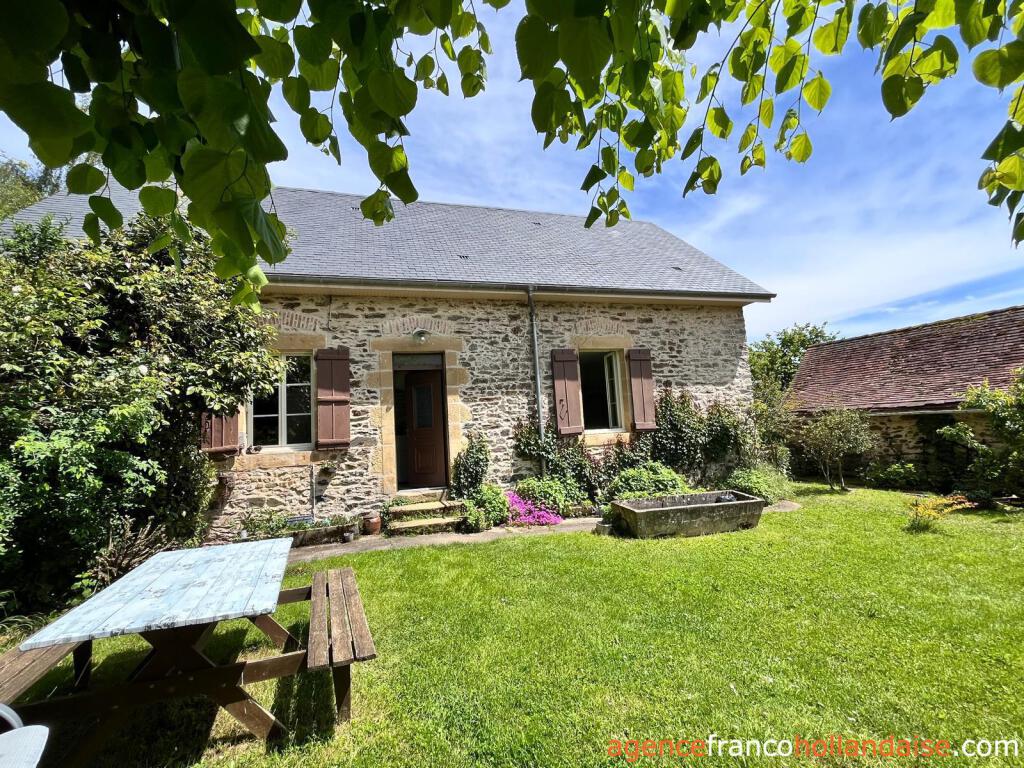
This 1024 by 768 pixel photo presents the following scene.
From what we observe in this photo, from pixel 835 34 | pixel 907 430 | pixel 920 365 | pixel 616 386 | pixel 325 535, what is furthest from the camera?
pixel 920 365

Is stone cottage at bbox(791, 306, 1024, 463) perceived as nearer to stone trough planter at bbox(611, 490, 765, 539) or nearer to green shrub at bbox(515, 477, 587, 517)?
stone trough planter at bbox(611, 490, 765, 539)

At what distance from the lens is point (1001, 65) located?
0.94 metres

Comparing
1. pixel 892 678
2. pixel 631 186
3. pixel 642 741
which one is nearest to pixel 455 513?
pixel 642 741

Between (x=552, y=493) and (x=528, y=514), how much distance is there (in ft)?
1.90

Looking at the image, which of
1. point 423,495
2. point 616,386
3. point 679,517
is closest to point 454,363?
point 423,495

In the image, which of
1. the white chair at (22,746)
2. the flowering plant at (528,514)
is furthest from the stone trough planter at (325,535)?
the white chair at (22,746)

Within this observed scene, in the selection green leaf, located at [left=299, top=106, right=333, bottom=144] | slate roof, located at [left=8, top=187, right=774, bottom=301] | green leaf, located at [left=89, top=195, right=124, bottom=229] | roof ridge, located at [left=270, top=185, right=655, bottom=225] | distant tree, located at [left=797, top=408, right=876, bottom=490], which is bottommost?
distant tree, located at [left=797, top=408, right=876, bottom=490]

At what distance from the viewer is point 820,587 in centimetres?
398

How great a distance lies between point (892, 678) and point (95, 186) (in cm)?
422

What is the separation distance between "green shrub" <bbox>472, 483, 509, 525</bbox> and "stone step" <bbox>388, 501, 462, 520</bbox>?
32 centimetres

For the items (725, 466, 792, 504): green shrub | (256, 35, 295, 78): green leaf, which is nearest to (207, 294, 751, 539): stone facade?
(725, 466, 792, 504): green shrub

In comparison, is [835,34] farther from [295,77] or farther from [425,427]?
[425,427]

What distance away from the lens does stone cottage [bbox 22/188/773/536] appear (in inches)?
251

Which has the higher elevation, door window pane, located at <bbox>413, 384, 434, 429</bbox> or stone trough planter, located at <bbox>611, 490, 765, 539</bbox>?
door window pane, located at <bbox>413, 384, 434, 429</bbox>
